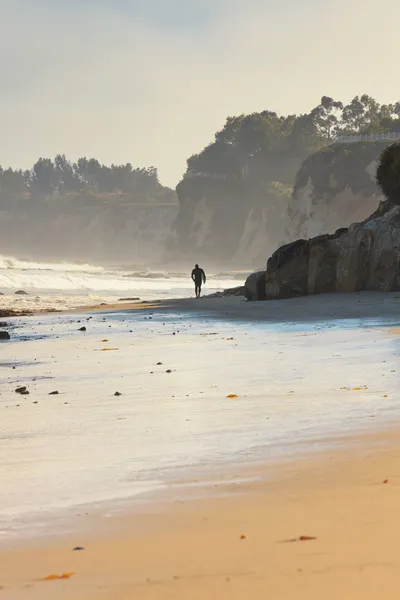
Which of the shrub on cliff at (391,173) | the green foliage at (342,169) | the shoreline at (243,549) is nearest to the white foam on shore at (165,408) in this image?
the shoreline at (243,549)

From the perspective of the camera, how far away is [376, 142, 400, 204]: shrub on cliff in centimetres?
3005

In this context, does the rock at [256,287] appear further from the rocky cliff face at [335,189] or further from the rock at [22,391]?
the rocky cliff face at [335,189]

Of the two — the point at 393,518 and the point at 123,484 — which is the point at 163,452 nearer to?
the point at 123,484

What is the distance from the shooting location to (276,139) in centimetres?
→ 18300

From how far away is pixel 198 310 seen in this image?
85.6 feet

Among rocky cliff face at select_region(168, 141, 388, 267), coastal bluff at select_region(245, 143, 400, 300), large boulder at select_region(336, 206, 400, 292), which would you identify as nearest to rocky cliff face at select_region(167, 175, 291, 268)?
rocky cliff face at select_region(168, 141, 388, 267)

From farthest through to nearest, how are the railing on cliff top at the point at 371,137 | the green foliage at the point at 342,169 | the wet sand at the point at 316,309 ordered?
1. the railing on cliff top at the point at 371,137
2. the green foliage at the point at 342,169
3. the wet sand at the point at 316,309

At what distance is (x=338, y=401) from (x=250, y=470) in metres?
2.56

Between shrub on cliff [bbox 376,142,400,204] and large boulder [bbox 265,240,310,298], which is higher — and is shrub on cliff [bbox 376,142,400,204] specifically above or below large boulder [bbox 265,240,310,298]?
above

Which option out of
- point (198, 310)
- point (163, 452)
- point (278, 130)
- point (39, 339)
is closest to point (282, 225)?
point (278, 130)

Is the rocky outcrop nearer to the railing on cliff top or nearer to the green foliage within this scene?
the green foliage

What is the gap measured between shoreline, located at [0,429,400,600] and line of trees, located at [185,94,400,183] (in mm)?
172563

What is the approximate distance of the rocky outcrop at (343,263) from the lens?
2672cm

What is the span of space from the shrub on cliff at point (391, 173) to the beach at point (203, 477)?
1920cm
